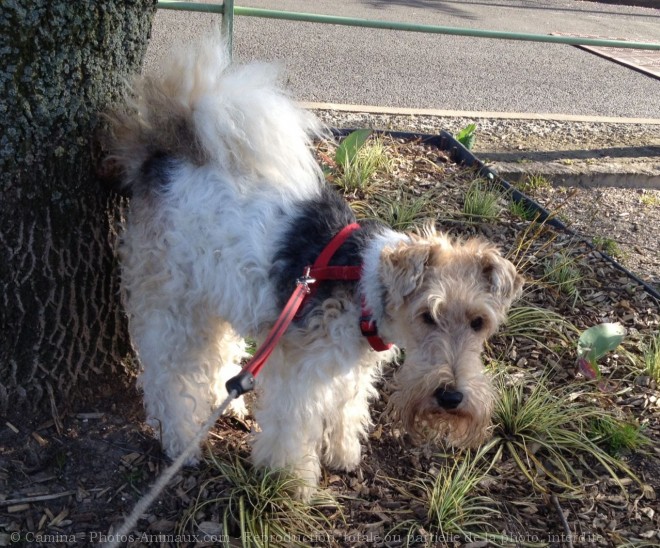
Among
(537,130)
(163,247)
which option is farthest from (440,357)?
(537,130)

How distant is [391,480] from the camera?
3066 mm

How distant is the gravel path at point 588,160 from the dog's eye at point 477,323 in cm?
234

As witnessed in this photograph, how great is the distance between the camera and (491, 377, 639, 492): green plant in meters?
3.09

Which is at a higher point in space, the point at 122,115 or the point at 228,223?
the point at 122,115

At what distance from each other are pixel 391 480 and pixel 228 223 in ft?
4.70

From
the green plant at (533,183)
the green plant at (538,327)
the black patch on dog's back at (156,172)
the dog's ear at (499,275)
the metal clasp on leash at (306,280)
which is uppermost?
the black patch on dog's back at (156,172)

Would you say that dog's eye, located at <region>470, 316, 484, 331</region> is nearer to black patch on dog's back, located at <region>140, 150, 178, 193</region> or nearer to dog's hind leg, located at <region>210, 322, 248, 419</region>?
dog's hind leg, located at <region>210, 322, 248, 419</region>

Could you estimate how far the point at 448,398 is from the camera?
237 cm

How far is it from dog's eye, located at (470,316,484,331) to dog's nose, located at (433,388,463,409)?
0.29 m

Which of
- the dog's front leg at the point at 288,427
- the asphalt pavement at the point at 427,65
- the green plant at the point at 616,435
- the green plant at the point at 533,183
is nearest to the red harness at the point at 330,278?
the dog's front leg at the point at 288,427

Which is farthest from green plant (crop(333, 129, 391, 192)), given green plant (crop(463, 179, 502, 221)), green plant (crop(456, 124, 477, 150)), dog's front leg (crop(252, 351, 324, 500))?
dog's front leg (crop(252, 351, 324, 500))

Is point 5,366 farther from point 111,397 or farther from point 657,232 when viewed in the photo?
point 657,232

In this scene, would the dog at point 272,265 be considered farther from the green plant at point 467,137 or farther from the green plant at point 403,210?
the green plant at point 467,137

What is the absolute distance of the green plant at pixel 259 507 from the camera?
2.66m
